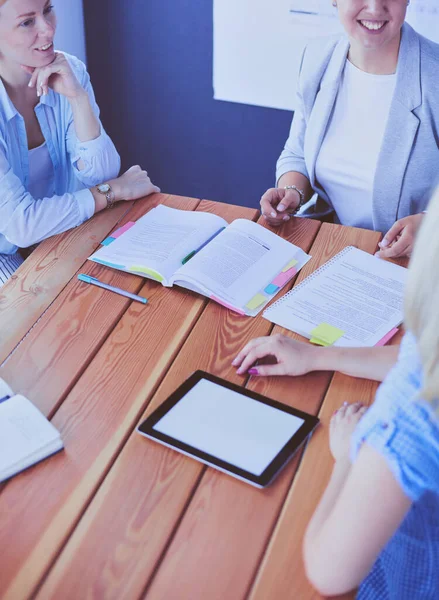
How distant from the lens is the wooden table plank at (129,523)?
0.85 meters

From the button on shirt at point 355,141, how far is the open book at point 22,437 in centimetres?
113

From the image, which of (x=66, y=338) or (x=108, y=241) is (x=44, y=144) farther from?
(x=66, y=338)

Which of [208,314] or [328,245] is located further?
[328,245]

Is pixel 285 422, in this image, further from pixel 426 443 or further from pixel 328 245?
pixel 328 245

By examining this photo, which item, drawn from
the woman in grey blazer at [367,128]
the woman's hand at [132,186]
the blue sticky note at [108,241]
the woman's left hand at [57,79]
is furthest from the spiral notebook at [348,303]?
the woman's left hand at [57,79]

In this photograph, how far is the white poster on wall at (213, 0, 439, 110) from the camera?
2367 mm

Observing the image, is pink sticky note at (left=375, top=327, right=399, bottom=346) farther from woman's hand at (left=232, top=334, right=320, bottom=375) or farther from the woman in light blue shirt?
the woman in light blue shirt

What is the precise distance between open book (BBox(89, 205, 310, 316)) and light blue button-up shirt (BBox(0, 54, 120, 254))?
0.15 metres

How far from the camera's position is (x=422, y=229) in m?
0.74

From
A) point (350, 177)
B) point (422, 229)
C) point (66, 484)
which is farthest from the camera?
point (350, 177)

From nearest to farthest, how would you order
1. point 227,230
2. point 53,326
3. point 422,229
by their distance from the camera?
point 422,229
point 53,326
point 227,230

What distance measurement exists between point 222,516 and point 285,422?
0.66 feet

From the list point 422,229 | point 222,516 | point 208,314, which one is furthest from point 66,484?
point 422,229

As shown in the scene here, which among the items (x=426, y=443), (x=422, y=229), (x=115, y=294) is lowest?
(x=115, y=294)
